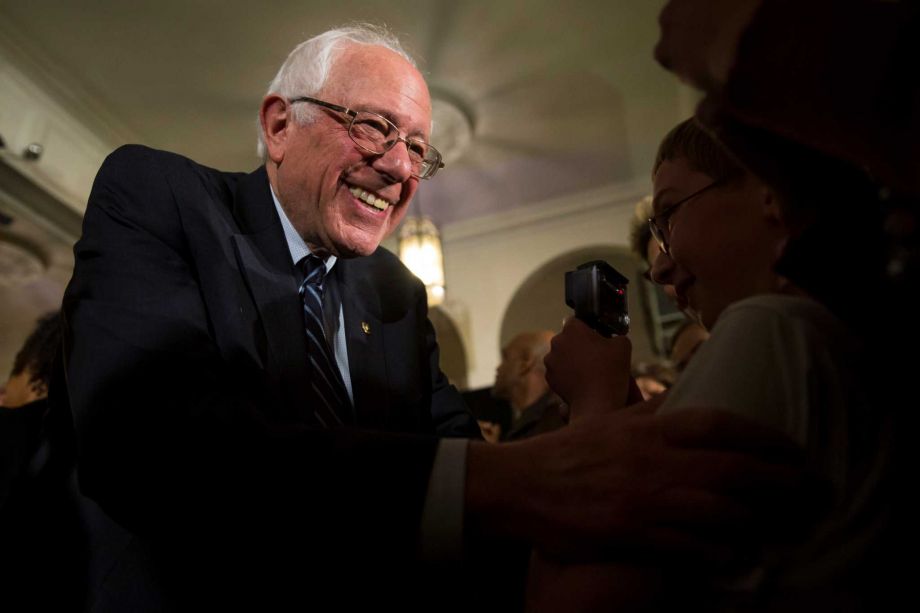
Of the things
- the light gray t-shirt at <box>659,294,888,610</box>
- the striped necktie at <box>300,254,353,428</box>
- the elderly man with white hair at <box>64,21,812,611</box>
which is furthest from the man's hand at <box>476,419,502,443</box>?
the light gray t-shirt at <box>659,294,888,610</box>

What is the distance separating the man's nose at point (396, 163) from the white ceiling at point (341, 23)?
99.0 inches

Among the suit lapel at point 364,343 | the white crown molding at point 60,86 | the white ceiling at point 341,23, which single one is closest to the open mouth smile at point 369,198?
the suit lapel at point 364,343

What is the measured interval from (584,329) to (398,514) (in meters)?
0.43

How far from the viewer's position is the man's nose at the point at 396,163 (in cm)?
147

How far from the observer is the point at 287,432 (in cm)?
72

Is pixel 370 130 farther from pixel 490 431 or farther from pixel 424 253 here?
pixel 424 253

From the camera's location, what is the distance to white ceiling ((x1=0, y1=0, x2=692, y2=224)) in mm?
3670

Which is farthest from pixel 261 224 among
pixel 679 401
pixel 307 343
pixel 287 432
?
pixel 679 401

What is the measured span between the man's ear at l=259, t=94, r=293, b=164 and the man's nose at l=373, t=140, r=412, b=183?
0.25 metres

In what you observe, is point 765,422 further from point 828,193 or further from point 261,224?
point 261,224

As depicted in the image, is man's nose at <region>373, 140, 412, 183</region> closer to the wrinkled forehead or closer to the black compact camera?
the wrinkled forehead

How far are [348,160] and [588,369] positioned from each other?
0.79m

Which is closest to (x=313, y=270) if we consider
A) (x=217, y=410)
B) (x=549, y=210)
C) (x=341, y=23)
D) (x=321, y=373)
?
(x=321, y=373)

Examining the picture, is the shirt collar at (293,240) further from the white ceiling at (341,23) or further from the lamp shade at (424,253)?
the lamp shade at (424,253)
